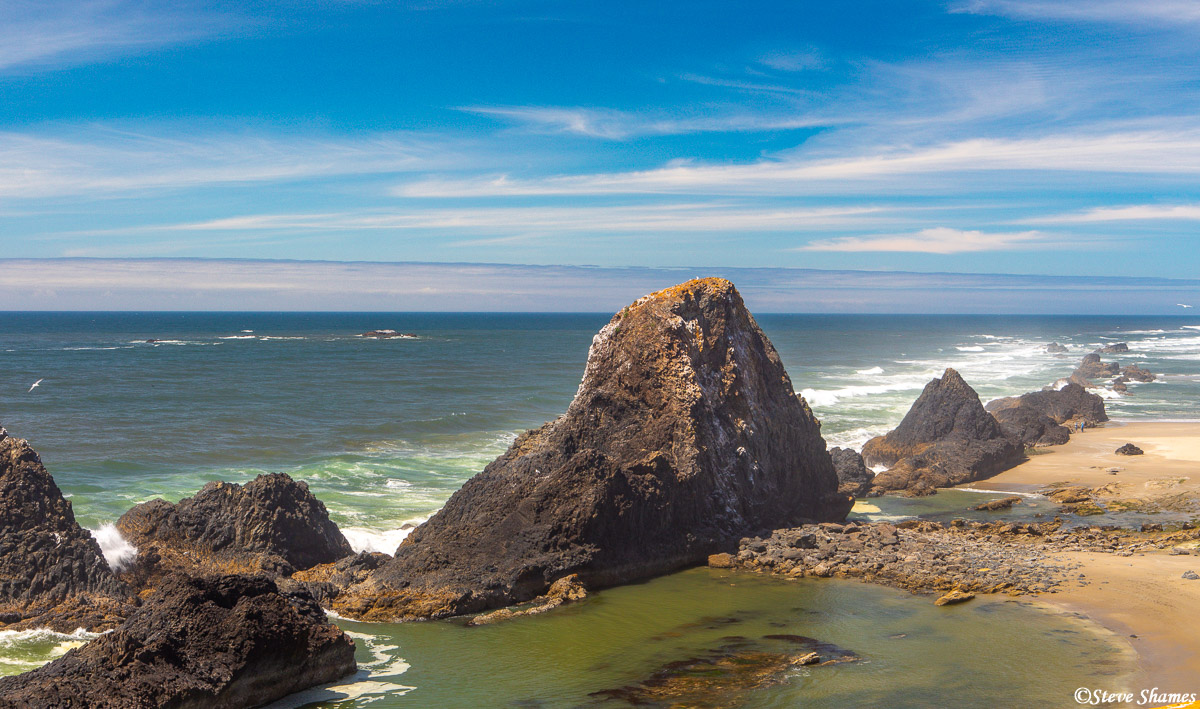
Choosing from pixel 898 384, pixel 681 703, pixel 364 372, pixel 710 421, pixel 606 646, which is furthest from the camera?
Result: pixel 364 372

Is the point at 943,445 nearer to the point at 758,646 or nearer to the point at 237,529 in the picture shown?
the point at 758,646

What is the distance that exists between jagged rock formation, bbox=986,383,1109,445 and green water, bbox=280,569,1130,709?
20319mm

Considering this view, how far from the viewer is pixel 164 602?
9.63 metres

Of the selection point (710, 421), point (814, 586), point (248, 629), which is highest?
point (710, 421)

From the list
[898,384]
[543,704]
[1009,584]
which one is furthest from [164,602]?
[898,384]

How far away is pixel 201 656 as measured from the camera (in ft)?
30.3

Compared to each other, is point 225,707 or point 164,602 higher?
point 164,602

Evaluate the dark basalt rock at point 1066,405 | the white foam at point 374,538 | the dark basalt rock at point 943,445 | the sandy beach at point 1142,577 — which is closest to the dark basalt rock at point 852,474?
the dark basalt rock at point 943,445

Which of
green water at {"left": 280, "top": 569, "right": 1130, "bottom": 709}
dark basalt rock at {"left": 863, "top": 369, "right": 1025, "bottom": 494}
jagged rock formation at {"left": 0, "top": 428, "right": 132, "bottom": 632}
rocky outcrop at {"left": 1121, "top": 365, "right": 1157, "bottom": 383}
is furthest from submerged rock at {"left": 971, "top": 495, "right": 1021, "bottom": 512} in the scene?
rocky outcrop at {"left": 1121, "top": 365, "right": 1157, "bottom": 383}

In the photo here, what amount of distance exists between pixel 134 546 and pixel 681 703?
9.69 meters

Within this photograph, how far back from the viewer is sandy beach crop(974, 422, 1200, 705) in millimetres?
11352

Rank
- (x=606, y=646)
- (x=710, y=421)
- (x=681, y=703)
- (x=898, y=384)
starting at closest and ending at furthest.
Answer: (x=681, y=703), (x=606, y=646), (x=710, y=421), (x=898, y=384)

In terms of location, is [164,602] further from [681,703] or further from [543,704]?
[681,703]

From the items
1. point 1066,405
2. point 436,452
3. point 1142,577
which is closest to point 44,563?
point 1142,577
